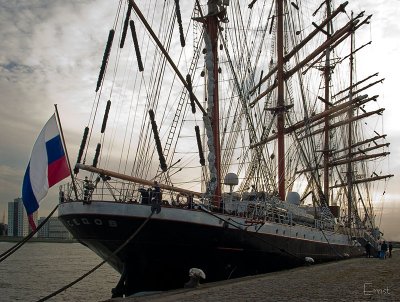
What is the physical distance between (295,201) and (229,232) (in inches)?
628

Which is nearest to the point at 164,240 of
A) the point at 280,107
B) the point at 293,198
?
the point at 293,198

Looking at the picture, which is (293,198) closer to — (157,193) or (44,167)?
(157,193)

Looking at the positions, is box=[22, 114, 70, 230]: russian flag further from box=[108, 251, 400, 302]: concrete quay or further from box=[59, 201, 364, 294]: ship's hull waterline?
box=[108, 251, 400, 302]: concrete quay

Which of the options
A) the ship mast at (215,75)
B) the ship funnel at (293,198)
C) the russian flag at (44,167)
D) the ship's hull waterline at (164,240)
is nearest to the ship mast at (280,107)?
the ship funnel at (293,198)

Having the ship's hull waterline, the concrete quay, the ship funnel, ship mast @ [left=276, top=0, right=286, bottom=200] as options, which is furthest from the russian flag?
ship mast @ [left=276, top=0, right=286, bottom=200]

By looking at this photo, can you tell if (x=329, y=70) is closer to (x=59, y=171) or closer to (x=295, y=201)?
(x=295, y=201)

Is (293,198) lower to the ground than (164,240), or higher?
higher

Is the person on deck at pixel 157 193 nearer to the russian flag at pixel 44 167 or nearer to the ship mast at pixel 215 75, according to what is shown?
the russian flag at pixel 44 167

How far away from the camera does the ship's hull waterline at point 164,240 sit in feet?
63.6

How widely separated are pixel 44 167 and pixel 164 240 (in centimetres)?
556

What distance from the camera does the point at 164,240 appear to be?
64.8 ft

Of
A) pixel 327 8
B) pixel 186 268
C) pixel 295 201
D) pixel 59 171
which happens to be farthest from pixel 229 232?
pixel 327 8

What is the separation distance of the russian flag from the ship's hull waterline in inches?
92.4

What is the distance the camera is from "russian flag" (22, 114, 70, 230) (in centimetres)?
1691
